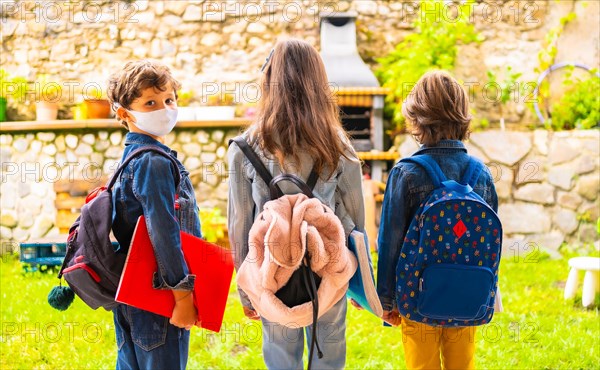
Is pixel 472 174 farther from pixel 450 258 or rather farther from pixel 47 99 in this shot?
pixel 47 99

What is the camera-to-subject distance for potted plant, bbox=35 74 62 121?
6543mm

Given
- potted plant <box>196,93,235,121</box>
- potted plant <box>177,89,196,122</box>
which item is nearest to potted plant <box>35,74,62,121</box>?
potted plant <box>177,89,196,122</box>

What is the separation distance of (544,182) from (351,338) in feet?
10.3

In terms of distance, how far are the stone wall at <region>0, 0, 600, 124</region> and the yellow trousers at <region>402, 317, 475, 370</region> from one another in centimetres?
455

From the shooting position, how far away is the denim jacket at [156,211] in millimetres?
1967

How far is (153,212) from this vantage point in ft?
6.44

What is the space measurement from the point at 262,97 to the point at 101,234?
68 centimetres

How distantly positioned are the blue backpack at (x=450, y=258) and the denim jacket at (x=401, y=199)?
0.17 ft

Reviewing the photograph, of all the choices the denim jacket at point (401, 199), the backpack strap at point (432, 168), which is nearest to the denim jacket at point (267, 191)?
the denim jacket at point (401, 199)

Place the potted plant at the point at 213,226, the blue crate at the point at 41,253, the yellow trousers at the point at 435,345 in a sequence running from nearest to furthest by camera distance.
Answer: the yellow trousers at the point at 435,345, the blue crate at the point at 41,253, the potted plant at the point at 213,226

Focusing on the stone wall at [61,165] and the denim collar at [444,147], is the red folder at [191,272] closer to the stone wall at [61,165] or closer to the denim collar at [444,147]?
the denim collar at [444,147]

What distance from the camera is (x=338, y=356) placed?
2117 mm

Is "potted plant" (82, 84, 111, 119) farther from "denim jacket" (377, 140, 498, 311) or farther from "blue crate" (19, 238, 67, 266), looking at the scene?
"denim jacket" (377, 140, 498, 311)

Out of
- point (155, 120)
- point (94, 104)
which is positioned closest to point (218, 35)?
point (94, 104)
